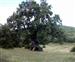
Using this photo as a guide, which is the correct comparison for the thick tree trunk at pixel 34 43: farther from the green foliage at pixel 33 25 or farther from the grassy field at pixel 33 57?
the grassy field at pixel 33 57

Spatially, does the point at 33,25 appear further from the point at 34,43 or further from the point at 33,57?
the point at 33,57

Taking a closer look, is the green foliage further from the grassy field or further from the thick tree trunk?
the grassy field

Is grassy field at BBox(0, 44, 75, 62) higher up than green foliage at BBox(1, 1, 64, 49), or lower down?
lower down

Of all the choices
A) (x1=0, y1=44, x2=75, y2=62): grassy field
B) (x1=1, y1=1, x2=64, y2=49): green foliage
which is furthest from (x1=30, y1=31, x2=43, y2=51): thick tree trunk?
(x1=0, y1=44, x2=75, y2=62): grassy field

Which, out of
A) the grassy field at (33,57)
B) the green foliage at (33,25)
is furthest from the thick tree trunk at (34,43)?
the grassy field at (33,57)

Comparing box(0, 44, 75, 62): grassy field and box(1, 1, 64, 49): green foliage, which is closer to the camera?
box(0, 44, 75, 62): grassy field

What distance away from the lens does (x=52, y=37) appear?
4584 cm

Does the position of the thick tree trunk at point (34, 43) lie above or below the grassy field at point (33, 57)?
above

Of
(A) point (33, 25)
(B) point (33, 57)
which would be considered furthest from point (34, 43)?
(B) point (33, 57)

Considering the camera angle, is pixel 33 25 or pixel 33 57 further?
pixel 33 25

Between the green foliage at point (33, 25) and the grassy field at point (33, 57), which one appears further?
the green foliage at point (33, 25)

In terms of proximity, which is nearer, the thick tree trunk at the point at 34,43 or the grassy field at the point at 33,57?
the grassy field at the point at 33,57

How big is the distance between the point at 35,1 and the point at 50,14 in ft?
12.4

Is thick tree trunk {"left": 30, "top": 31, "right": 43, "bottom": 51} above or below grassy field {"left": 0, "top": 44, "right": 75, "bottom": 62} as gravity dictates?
above
